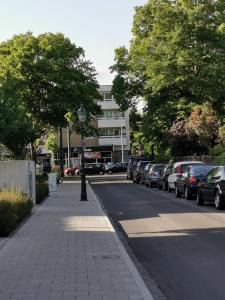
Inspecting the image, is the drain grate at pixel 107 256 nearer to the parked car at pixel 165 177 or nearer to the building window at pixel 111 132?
the parked car at pixel 165 177

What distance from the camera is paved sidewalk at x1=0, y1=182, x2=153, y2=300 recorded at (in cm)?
787

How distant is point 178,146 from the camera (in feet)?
180

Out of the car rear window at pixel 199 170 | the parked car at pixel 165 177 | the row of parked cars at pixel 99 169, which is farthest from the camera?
the row of parked cars at pixel 99 169

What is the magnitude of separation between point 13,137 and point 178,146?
23919 millimetres

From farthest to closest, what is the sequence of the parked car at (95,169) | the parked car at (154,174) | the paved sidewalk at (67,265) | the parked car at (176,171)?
the parked car at (95,169) → the parked car at (154,174) → the parked car at (176,171) → the paved sidewalk at (67,265)

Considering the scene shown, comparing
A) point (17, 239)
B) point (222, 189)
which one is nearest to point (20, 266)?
point (17, 239)

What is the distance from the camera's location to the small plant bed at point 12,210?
14261mm

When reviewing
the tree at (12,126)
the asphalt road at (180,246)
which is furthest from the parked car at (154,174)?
the asphalt road at (180,246)

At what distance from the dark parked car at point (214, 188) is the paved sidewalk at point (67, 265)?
6.16 meters

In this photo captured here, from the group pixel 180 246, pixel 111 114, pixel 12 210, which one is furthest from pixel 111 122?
pixel 180 246

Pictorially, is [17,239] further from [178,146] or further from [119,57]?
[119,57]

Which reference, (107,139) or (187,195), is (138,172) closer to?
(187,195)

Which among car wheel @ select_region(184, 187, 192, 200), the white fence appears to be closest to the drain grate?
the white fence

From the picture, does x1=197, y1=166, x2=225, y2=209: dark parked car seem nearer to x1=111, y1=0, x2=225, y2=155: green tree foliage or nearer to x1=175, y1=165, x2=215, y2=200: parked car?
x1=175, y1=165, x2=215, y2=200: parked car
